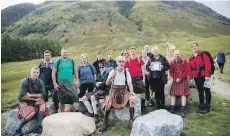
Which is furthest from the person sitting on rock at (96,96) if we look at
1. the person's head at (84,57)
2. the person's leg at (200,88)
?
the person's leg at (200,88)

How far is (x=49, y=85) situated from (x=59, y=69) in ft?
4.48

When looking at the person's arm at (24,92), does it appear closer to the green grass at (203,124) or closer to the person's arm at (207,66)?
the green grass at (203,124)

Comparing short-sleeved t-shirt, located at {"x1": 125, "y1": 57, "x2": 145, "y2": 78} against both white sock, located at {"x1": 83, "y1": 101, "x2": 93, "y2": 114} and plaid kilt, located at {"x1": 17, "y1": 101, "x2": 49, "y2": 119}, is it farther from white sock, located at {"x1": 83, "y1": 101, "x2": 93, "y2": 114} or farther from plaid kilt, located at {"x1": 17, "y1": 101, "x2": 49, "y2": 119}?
plaid kilt, located at {"x1": 17, "y1": 101, "x2": 49, "y2": 119}

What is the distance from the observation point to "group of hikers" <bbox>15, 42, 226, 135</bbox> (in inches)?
356

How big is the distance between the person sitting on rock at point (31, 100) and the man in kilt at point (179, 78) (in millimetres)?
4382

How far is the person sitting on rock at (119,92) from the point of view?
8.82 m

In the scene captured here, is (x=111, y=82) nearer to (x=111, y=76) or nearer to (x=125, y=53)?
(x=111, y=76)

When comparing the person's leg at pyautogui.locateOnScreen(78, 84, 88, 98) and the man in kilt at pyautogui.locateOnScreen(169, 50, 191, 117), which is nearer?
the man in kilt at pyautogui.locateOnScreen(169, 50, 191, 117)

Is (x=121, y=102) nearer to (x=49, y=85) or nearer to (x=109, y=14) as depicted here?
(x=49, y=85)

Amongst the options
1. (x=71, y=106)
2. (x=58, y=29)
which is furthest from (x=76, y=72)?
(x=58, y=29)

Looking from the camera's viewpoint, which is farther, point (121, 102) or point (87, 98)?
point (87, 98)

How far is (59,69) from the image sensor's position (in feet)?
32.0

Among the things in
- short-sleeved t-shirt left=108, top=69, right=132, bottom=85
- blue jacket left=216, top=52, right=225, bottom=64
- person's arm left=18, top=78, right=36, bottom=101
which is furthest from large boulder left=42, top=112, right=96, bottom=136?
blue jacket left=216, top=52, right=225, bottom=64

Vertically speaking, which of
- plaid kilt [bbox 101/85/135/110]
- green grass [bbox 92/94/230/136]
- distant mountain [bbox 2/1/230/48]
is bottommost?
green grass [bbox 92/94/230/136]
